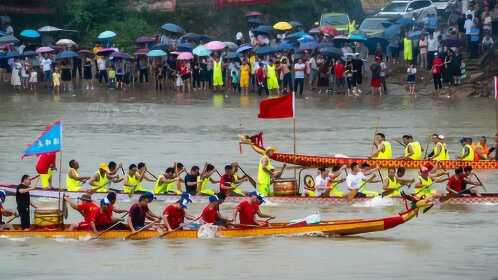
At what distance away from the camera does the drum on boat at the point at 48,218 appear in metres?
25.4

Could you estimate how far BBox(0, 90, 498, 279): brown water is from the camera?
2330 centimetres

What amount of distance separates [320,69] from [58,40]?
→ 9997mm

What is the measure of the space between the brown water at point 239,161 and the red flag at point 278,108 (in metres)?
2.56

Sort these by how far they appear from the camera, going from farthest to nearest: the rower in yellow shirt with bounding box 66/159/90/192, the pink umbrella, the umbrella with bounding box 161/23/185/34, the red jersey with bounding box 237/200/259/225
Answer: the umbrella with bounding box 161/23/185/34, the pink umbrella, the rower in yellow shirt with bounding box 66/159/90/192, the red jersey with bounding box 237/200/259/225

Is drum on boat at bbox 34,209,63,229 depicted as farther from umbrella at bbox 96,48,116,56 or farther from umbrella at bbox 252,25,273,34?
umbrella at bbox 252,25,273,34

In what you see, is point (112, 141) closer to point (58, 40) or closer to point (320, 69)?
point (320, 69)

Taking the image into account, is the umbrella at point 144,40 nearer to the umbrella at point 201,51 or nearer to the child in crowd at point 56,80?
the umbrella at point 201,51

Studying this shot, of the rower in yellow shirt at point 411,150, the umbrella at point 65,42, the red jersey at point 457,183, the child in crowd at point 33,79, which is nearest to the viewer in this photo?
the red jersey at point 457,183

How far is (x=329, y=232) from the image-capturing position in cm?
2500

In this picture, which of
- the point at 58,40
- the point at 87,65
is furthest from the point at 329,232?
the point at 58,40

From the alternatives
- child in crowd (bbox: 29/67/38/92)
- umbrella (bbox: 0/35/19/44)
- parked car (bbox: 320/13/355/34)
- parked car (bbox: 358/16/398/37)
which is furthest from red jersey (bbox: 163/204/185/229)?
parked car (bbox: 320/13/355/34)

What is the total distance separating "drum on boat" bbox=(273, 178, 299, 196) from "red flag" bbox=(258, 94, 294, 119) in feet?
9.61

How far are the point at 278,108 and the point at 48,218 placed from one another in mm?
7405

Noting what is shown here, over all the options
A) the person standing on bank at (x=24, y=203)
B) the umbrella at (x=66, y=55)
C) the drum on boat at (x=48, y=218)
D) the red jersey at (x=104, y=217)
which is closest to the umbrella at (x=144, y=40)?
the umbrella at (x=66, y=55)
